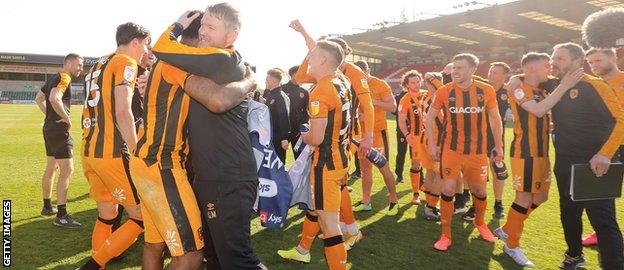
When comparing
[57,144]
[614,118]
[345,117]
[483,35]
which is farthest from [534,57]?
[483,35]

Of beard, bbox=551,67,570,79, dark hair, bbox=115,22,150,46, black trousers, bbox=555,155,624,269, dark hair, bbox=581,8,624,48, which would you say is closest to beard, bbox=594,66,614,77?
dark hair, bbox=581,8,624,48

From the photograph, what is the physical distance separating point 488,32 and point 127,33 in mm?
37116

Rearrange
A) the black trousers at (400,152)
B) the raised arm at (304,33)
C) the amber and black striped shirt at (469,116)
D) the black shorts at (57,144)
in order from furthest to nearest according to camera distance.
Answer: the black trousers at (400,152) < the black shorts at (57,144) < the amber and black striped shirt at (469,116) < the raised arm at (304,33)

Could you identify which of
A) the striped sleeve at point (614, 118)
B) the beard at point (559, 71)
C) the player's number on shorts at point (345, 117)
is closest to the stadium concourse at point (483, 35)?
the beard at point (559, 71)

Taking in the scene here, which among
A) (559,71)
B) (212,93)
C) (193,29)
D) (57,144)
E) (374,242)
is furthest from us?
(57,144)

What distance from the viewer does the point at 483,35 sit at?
3728 cm

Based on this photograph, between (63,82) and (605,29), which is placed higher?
(605,29)

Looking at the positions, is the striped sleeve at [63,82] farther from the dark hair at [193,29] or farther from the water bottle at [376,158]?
the water bottle at [376,158]

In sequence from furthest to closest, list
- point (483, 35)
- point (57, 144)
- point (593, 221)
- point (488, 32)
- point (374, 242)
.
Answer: point (483, 35)
point (488, 32)
point (57, 144)
point (374, 242)
point (593, 221)

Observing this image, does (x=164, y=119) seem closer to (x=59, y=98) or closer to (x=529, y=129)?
(x=529, y=129)

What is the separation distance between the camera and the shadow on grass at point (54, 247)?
400 cm

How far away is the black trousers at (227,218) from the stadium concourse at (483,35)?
29.2m

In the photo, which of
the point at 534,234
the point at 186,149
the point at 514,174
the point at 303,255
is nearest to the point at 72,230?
the point at 303,255

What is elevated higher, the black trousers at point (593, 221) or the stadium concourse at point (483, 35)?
the stadium concourse at point (483, 35)
